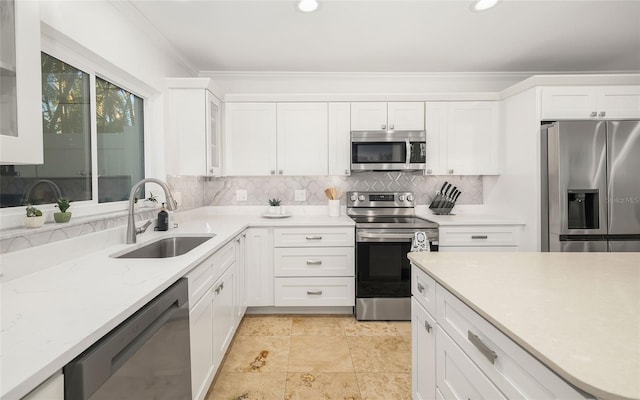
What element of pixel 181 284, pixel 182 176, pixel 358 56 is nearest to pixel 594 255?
pixel 181 284

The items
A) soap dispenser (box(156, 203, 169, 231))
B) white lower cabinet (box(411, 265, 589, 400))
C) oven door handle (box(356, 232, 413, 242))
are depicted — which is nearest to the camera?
white lower cabinet (box(411, 265, 589, 400))

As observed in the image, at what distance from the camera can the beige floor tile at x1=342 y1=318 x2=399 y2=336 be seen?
104 inches

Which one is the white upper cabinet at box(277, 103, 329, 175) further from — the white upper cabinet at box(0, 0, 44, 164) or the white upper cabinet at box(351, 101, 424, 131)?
the white upper cabinet at box(0, 0, 44, 164)

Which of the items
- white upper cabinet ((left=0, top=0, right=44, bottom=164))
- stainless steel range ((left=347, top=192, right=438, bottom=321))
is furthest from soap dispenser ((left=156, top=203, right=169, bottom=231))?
stainless steel range ((left=347, top=192, right=438, bottom=321))

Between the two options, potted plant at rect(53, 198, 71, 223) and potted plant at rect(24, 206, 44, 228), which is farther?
potted plant at rect(53, 198, 71, 223)

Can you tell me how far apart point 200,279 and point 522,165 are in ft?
9.47

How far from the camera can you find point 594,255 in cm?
154

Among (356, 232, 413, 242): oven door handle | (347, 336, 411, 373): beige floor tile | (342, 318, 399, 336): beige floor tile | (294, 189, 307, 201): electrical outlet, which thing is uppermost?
(294, 189, 307, 201): electrical outlet

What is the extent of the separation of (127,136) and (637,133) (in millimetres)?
4102

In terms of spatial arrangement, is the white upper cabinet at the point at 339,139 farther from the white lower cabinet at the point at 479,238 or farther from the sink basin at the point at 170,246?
the sink basin at the point at 170,246

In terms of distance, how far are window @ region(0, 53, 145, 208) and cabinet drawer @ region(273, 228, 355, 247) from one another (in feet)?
4.30

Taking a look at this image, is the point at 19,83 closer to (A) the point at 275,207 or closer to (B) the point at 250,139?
(B) the point at 250,139

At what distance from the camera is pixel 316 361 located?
7.32 feet

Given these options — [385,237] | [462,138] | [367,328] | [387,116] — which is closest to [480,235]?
[385,237]
